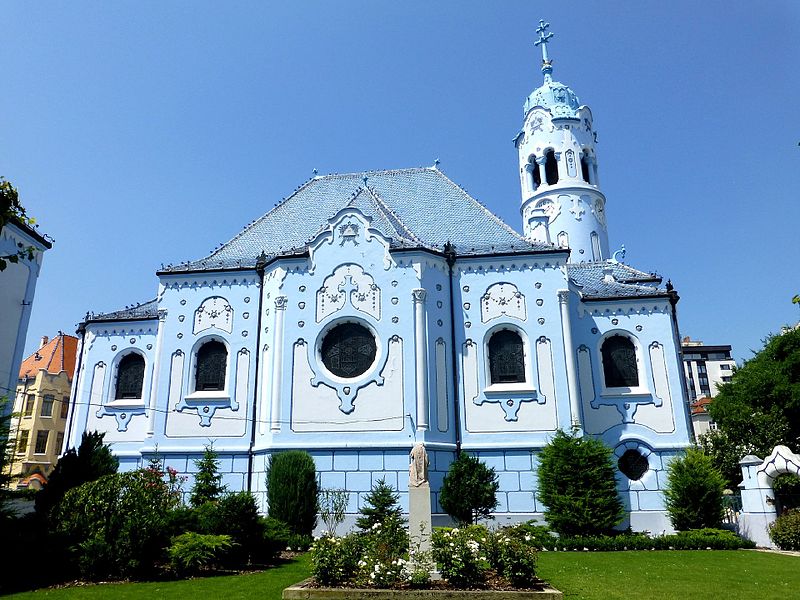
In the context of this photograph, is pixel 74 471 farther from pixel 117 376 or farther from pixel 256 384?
pixel 117 376

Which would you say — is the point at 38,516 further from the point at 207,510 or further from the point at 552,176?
the point at 552,176

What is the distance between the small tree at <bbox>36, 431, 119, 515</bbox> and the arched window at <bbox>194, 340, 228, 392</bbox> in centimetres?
848

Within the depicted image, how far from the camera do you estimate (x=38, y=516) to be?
13531 millimetres

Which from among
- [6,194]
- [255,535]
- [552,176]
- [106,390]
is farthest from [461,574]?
[552,176]

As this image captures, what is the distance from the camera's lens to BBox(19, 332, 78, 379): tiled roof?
48.5 m

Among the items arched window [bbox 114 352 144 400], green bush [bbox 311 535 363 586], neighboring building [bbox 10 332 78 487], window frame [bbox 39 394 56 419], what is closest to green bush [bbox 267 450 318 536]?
green bush [bbox 311 535 363 586]

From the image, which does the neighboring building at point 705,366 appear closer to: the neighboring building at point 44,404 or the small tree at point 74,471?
the neighboring building at point 44,404

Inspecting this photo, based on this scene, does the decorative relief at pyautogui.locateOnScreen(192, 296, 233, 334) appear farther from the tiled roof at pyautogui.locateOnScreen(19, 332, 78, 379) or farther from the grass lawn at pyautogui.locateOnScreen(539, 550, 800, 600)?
the tiled roof at pyautogui.locateOnScreen(19, 332, 78, 379)

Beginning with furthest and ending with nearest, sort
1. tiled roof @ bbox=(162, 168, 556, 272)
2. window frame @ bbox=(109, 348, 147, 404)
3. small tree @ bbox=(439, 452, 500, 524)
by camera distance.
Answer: window frame @ bbox=(109, 348, 147, 404), tiled roof @ bbox=(162, 168, 556, 272), small tree @ bbox=(439, 452, 500, 524)

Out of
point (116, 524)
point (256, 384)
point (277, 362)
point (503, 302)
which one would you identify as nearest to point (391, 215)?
point (503, 302)

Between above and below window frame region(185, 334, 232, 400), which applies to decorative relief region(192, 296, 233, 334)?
above

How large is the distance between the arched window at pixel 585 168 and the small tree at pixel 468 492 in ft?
64.7

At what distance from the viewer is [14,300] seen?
19.8 metres

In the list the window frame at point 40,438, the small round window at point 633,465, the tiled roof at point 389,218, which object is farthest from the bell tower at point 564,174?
the window frame at point 40,438
